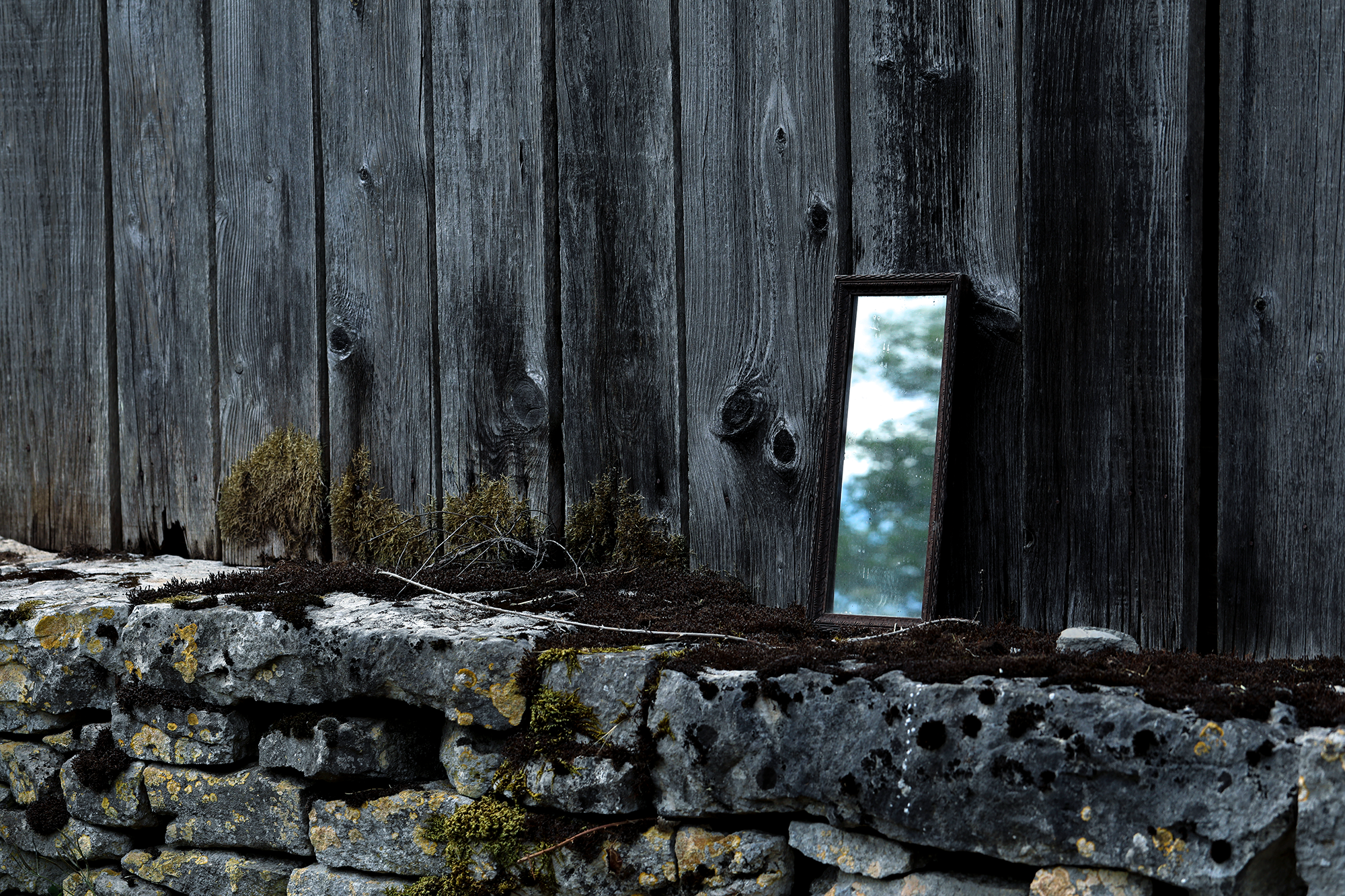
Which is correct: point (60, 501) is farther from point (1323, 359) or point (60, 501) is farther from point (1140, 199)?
point (1323, 359)

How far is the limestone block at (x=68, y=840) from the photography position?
235cm

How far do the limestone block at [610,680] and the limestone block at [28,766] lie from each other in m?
1.35

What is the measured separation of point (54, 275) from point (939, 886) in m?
2.87

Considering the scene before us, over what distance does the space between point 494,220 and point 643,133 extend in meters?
0.42

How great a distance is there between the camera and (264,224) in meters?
2.79

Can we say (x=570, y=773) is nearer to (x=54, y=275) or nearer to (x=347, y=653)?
(x=347, y=653)

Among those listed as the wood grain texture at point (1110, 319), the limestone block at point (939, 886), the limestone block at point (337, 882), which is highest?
the wood grain texture at point (1110, 319)

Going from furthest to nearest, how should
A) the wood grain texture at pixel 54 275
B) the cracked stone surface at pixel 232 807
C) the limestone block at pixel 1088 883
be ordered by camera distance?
the wood grain texture at pixel 54 275 → the cracked stone surface at pixel 232 807 → the limestone block at pixel 1088 883

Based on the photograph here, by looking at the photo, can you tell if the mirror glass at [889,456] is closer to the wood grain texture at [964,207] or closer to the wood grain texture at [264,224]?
the wood grain texture at [964,207]

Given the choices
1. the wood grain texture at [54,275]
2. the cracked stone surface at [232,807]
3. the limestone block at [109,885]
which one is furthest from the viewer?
the wood grain texture at [54,275]

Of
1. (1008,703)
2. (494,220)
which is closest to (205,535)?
(494,220)

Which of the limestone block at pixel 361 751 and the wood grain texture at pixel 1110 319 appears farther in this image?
the limestone block at pixel 361 751

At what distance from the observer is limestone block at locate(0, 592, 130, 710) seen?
2367 mm

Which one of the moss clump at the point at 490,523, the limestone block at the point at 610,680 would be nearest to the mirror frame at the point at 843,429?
the limestone block at the point at 610,680
